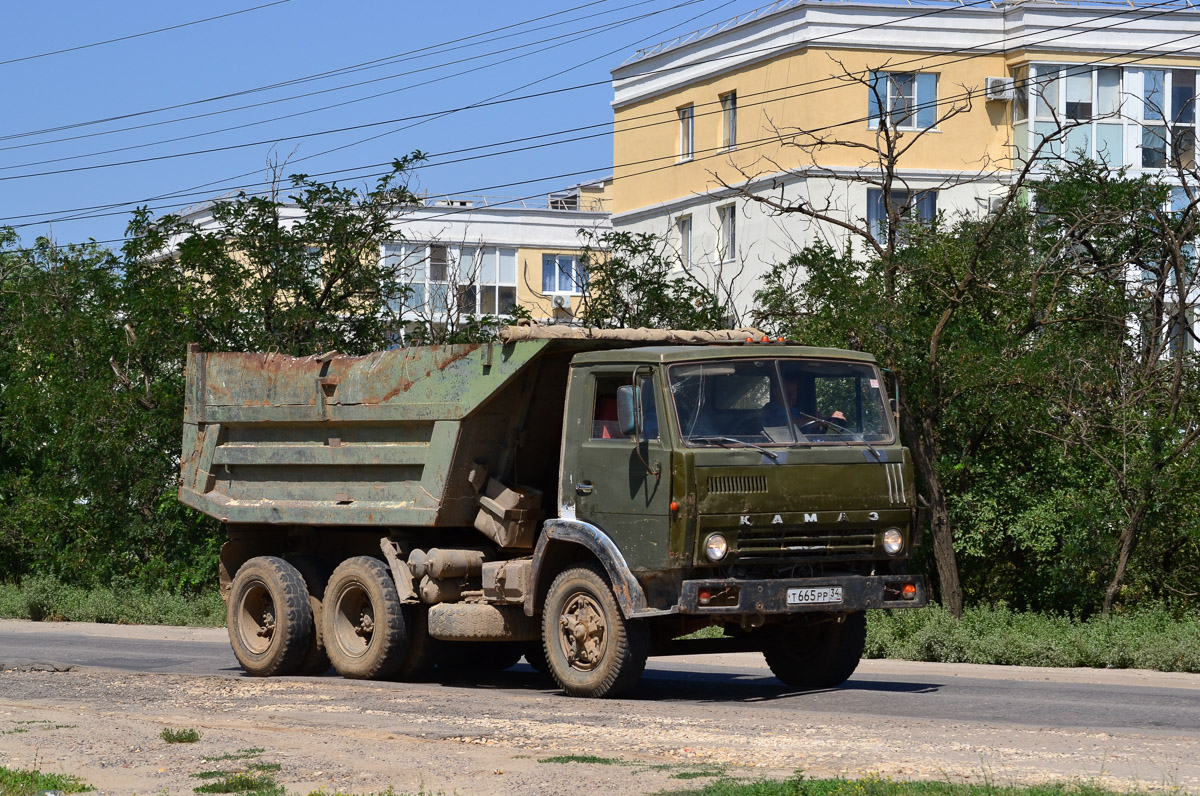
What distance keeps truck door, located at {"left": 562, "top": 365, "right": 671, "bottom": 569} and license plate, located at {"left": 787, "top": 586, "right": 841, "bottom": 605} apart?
92 cm

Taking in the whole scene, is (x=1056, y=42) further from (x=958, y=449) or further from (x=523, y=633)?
(x=523, y=633)

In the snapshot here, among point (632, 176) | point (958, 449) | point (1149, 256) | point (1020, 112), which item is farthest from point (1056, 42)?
point (958, 449)

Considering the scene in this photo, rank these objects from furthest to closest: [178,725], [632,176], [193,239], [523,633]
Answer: [632,176], [193,239], [523,633], [178,725]

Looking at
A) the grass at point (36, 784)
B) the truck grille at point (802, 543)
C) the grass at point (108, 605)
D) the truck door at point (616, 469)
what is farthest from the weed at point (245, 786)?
the grass at point (108, 605)

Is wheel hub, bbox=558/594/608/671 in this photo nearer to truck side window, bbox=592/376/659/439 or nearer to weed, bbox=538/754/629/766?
truck side window, bbox=592/376/659/439

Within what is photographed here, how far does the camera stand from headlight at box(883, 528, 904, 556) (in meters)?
11.7

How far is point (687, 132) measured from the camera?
136 feet

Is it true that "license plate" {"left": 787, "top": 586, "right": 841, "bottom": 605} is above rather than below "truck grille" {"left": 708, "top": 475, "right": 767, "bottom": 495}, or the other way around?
below

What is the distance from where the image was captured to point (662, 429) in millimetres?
11352

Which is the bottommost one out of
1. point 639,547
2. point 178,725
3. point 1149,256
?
point 178,725

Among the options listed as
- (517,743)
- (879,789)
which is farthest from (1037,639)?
(879,789)

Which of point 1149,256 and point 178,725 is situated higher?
point 1149,256

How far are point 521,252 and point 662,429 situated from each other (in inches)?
1856

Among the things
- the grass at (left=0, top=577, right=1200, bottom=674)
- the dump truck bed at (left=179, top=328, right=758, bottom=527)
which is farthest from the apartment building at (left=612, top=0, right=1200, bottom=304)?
the dump truck bed at (left=179, top=328, right=758, bottom=527)
